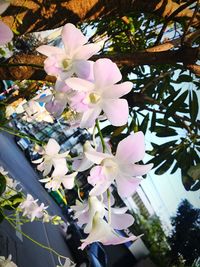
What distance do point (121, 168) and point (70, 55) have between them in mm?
121

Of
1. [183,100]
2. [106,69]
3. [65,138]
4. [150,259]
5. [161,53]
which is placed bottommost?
[150,259]

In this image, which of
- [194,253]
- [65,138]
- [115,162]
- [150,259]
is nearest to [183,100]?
[115,162]

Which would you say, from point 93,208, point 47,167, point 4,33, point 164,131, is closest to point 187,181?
point 164,131

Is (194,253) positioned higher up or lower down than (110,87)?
lower down

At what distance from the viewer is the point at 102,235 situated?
0.35 meters

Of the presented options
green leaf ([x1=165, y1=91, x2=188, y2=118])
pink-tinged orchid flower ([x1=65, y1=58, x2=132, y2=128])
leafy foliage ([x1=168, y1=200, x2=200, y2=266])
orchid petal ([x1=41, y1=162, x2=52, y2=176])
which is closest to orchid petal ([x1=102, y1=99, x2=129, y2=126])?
pink-tinged orchid flower ([x1=65, y1=58, x2=132, y2=128])

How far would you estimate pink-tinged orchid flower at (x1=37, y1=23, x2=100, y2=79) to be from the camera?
1.09 feet

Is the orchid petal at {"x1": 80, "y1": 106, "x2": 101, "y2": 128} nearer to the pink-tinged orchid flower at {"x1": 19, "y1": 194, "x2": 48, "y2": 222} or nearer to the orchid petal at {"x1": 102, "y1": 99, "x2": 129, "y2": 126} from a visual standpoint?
the orchid petal at {"x1": 102, "y1": 99, "x2": 129, "y2": 126}

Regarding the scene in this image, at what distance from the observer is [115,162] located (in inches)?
13.9

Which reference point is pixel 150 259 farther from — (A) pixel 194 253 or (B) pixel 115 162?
(B) pixel 115 162

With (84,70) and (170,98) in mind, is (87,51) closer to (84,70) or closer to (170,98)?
(84,70)

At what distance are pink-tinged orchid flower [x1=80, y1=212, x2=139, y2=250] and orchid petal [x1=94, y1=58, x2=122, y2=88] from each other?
135mm

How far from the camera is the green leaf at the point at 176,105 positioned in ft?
4.33

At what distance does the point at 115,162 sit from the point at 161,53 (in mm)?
387
